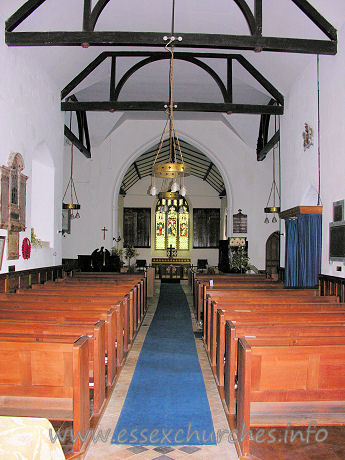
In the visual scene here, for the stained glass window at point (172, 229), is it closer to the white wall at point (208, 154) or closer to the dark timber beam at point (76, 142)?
the white wall at point (208, 154)

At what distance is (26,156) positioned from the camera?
665 centimetres

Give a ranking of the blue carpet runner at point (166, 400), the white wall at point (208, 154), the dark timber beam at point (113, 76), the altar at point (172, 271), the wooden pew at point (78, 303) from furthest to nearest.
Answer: the altar at point (172, 271), the white wall at point (208, 154), the dark timber beam at point (113, 76), the wooden pew at point (78, 303), the blue carpet runner at point (166, 400)

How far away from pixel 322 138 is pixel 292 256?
1914mm

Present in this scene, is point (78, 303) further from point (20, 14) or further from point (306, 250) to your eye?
point (20, 14)

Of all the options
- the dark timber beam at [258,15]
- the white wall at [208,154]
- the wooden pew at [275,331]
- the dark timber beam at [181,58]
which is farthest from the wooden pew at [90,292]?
the white wall at [208,154]

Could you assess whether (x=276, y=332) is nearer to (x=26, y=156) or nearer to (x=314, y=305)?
(x=314, y=305)

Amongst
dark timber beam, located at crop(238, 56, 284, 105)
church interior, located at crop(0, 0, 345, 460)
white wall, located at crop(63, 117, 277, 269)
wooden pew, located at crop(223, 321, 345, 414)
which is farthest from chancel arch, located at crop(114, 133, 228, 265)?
wooden pew, located at crop(223, 321, 345, 414)

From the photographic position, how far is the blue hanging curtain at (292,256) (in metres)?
6.79

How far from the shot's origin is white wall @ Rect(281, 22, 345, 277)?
19.2 feet

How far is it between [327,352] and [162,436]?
1316mm

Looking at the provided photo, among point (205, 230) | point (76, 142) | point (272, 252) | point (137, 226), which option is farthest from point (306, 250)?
point (137, 226)

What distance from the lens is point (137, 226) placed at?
2014 centimetres

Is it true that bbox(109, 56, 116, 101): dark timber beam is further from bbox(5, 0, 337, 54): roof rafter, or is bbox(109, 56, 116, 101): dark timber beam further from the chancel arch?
the chancel arch

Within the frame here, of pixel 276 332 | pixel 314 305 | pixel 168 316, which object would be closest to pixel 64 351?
pixel 276 332
